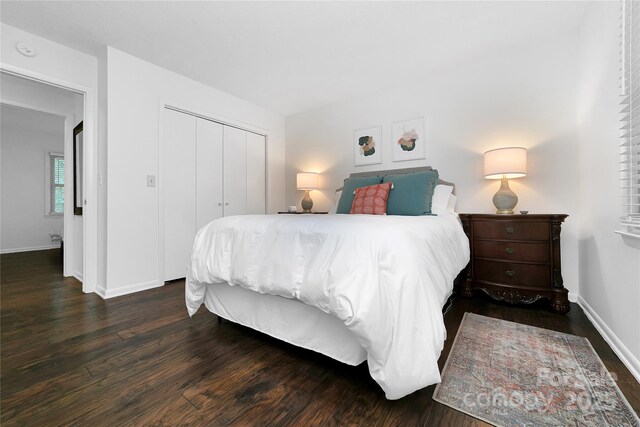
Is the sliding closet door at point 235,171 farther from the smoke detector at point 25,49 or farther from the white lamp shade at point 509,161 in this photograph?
the white lamp shade at point 509,161

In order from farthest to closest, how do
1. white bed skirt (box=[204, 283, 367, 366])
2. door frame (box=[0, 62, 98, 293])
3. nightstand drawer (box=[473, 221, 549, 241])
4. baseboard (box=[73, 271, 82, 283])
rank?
baseboard (box=[73, 271, 82, 283]), door frame (box=[0, 62, 98, 293]), nightstand drawer (box=[473, 221, 549, 241]), white bed skirt (box=[204, 283, 367, 366])

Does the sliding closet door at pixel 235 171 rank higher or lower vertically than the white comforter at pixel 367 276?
higher

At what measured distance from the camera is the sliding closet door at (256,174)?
3994 mm

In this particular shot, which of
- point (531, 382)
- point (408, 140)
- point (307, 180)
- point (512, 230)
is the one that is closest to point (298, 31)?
point (408, 140)

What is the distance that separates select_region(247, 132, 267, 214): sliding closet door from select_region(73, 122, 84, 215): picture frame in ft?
6.40

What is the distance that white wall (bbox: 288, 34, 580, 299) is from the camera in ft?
7.89

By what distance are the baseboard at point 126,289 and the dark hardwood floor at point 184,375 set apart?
1.06ft

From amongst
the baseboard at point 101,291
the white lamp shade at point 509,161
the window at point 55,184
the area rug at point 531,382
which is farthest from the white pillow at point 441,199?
the window at point 55,184

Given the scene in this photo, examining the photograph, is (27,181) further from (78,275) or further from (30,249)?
(78,275)

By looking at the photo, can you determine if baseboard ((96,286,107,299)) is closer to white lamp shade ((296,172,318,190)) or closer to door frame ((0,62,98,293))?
door frame ((0,62,98,293))

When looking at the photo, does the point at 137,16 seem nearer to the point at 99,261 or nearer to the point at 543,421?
the point at 99,261

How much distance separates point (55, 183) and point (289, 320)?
7.21 metres

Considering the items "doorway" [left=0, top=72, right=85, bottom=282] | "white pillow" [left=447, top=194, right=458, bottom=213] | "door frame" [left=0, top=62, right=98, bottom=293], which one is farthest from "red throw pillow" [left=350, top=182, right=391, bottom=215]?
"doorway" [left=0, top=72, right=85, bottom=282]

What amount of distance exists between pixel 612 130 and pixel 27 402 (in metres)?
3.30
